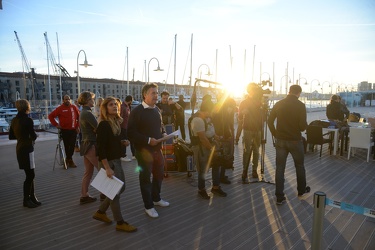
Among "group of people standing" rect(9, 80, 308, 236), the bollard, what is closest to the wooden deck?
"group of people standing" rect(9, 80, 308, 236)

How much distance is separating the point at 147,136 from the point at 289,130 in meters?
2.25

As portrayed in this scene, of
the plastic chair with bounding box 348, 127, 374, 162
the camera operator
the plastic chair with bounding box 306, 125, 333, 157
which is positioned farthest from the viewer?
the plastic chair with bounding box 306, 125, 333, 157

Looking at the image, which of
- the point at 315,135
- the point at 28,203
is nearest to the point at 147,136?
the point at 28,203

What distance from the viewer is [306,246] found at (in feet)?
9.95

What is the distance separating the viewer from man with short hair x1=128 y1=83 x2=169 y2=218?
11.6 feet

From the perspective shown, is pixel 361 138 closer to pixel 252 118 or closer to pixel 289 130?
pixel 252 118

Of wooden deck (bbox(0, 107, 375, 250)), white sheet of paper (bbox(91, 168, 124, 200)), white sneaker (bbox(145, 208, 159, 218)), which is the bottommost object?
wooden deck (bbox(0, 107, 375, 250))

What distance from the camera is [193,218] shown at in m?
3.79

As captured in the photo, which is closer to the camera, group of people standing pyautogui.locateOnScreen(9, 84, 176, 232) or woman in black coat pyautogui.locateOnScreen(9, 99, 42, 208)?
group of people standing pyautogui.locateOnScreen(9, 84, 176, 232)

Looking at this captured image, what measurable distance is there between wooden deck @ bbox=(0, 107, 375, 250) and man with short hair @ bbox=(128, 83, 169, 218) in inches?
20.6

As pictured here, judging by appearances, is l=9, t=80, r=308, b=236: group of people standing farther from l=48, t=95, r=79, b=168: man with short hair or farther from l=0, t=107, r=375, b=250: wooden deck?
l=48, t=95, r=79, b=168: man with short hair

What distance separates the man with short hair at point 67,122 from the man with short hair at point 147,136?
142 inches

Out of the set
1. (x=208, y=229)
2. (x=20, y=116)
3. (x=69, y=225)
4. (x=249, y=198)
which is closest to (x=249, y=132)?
(x=249, y=198)

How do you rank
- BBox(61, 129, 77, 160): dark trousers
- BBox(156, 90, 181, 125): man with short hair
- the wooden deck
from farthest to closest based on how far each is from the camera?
BBox(156, 90, 181, 125): man with short hair
BBox(61, 129, 77, 160): dark trousers
the wooden deck
